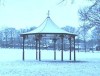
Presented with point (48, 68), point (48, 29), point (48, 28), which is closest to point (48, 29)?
point (48, 29)

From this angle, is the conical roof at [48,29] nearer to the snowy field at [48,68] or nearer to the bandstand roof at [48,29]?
the bandstand roof at [48,29]

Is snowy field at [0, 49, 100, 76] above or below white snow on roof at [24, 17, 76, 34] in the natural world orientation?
below

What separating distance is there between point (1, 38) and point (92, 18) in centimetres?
7700

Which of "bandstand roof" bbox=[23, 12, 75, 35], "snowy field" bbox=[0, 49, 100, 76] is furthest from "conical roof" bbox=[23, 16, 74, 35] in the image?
"snowy field" bbox=[0, 49, 100, 76]

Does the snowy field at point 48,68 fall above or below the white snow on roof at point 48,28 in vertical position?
below

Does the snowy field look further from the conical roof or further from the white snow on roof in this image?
the white snow on roof

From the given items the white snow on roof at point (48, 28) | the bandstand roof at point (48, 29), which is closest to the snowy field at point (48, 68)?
the bandstand roof at point (48, 29)

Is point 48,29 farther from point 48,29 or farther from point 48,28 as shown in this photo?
point 48,28

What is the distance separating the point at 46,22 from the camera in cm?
3344

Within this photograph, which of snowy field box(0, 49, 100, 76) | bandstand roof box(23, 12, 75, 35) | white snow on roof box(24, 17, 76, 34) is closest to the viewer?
snowy field box(0, 49, 100, 76)

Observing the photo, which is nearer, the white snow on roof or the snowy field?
the snowy field

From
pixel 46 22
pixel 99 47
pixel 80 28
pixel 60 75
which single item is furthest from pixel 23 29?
pixel 60 75

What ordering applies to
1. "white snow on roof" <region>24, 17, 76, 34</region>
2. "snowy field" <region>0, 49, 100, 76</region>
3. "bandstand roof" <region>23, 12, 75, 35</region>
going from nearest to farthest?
"snowy field" <region>0, 49, 100, 76</region>
"bandstand roof" <region>23, 12, 75, 35</region>
"white snow on roof" <region>24, 17, 76, 34</region>

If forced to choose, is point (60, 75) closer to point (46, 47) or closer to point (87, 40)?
point (46, 47)
